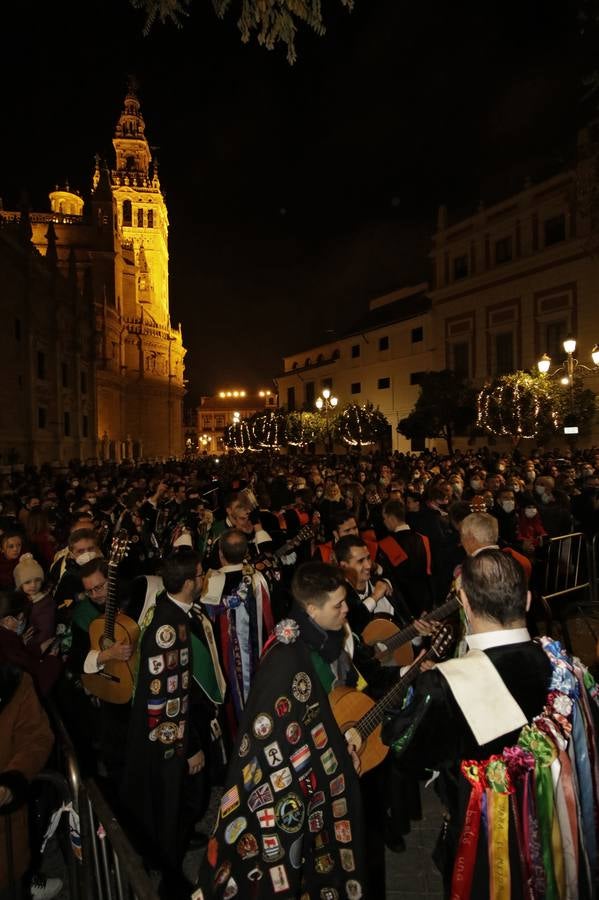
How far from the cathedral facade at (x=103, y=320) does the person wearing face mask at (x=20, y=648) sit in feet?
90.6

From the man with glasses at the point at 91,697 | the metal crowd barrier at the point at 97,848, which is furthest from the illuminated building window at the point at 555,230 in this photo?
the metal crowd barrier at the point at 97,848

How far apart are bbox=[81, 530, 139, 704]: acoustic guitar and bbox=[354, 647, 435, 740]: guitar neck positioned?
6.18 ft

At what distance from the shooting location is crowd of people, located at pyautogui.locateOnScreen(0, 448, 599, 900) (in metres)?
2.26

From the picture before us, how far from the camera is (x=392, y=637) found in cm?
370

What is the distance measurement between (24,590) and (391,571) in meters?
3.91

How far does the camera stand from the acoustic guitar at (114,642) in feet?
13.1

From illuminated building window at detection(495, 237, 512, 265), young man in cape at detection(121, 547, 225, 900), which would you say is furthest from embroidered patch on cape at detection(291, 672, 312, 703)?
illuminated building window at detection(495, 237, 512, 265)

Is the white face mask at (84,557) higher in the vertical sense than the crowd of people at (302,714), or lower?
higher

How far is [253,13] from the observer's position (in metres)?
3.99

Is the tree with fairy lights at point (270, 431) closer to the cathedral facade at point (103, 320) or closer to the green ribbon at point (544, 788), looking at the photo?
the cathedral facade at point (103, 320)

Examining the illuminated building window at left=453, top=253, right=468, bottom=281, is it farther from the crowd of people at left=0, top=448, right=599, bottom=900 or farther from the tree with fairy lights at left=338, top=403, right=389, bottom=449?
the crowd of people at left=0, top=448, right=599, bottom=900

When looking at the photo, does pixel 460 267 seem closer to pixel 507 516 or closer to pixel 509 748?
pixel 507 516

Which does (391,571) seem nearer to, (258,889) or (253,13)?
(258,889)

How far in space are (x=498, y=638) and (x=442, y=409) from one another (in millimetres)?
33388
